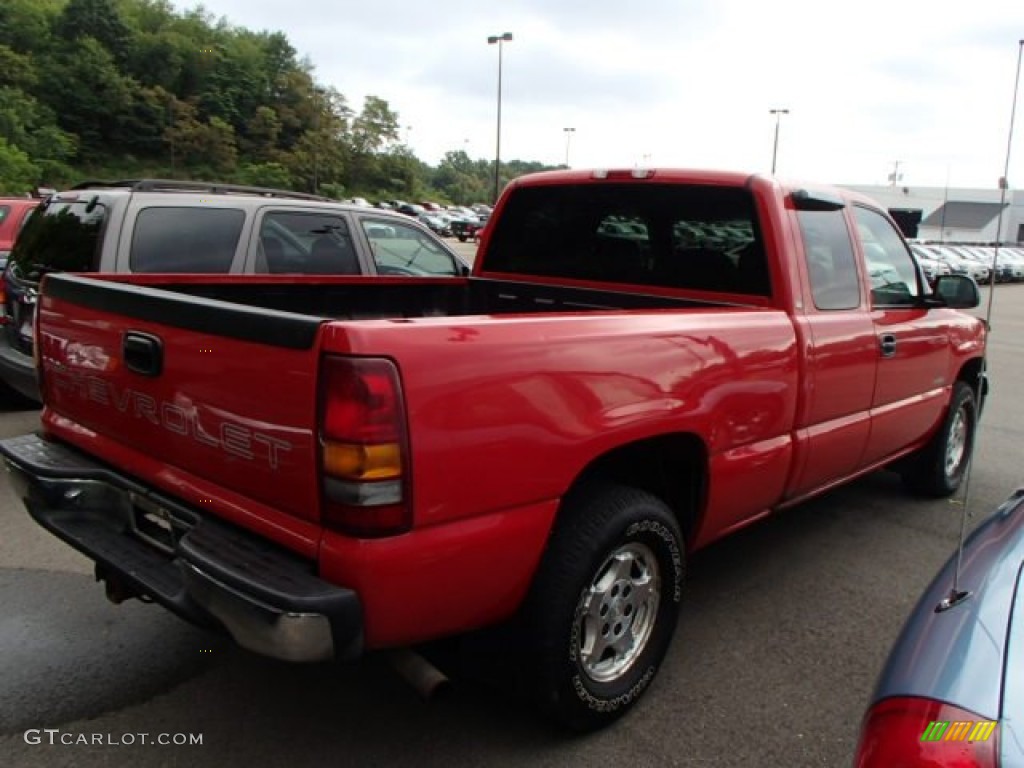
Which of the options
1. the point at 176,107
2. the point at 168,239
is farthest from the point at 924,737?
the point at 176,107

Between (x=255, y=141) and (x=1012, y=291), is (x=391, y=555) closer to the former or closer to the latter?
(x=1012, y=291)

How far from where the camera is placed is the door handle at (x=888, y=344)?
156 inches

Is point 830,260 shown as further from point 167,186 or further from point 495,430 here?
point 167,186

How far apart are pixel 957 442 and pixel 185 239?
546 cm

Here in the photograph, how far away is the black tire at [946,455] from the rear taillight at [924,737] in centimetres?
405

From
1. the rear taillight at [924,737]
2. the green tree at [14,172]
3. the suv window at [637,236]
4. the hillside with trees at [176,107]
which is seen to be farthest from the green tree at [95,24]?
the rear taillight at [924,737]

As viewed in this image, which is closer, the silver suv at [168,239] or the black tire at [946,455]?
the black tire at [946,455]

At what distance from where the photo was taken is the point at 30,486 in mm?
2799

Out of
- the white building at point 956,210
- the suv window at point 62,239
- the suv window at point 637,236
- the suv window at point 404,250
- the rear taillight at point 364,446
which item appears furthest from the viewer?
the white building at point 956,210

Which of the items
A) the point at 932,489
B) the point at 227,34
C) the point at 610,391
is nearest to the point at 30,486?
the point at 610,391

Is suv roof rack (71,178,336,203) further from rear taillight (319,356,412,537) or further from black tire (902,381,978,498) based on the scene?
black tire (902,381,978,498)

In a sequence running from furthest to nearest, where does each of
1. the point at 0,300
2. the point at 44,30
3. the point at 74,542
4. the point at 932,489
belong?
the point at 44,30 → the point at 0,300 → the point at 932,489 → the point at 74,542

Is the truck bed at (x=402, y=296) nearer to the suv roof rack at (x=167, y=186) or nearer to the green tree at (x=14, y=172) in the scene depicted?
the suv roof rack at (x=167, y=186)

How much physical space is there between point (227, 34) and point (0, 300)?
5433 inches
